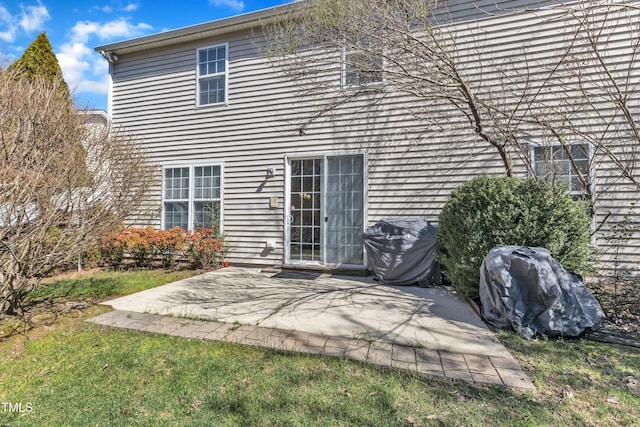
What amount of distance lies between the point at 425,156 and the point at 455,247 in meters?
2.29

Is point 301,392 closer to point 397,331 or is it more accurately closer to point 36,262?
point 397,331

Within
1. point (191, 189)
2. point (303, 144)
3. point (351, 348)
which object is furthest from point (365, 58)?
point (191, 189)

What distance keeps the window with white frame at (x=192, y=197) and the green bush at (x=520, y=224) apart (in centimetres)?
535

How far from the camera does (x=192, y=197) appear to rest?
7555 millimetres

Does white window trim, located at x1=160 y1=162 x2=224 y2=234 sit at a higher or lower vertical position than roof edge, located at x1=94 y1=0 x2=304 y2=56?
lower

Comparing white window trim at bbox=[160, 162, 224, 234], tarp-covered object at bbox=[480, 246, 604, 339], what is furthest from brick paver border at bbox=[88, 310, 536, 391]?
white window trim at bbox=[160, 162, 224, 234]

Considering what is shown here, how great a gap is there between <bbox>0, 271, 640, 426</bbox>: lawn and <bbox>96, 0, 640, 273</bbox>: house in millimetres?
2887

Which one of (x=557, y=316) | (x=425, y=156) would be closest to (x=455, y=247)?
(x=557, y=316)

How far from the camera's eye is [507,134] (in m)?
4.00

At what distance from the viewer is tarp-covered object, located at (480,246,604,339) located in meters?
3.02

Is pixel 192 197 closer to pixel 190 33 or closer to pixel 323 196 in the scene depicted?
pixel 323 196

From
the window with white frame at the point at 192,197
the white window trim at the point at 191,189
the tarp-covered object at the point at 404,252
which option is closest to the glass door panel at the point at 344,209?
the tarp-covered object at the point at 404,252

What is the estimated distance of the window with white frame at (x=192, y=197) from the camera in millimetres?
7363

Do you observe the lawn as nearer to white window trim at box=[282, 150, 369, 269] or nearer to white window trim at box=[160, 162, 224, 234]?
white window trim at box=[282, 150, 369, 269]
